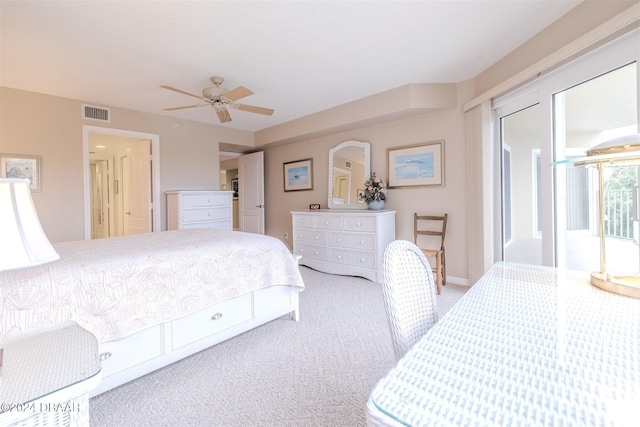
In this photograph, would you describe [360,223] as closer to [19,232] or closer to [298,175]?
[298,175]

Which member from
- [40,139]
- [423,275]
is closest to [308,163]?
[40,139]

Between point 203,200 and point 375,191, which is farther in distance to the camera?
point 203,200

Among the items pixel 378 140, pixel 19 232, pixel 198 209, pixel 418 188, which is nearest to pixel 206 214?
pixel 198 209

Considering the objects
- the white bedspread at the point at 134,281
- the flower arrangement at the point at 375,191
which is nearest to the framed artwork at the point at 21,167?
the white bedspread at the point at 134,281

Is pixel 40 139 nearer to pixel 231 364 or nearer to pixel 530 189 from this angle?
pixel 231 364

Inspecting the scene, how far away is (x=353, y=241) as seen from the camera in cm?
383

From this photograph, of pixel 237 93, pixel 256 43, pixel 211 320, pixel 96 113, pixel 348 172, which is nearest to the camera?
pixel 211 320

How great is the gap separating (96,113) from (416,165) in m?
4.43

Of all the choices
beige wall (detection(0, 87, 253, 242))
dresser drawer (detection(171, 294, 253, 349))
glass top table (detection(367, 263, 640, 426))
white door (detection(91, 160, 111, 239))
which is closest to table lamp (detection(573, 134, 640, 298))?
glass top table (detection(367, 263, 640, 426))

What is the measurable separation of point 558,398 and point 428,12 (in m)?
2.49

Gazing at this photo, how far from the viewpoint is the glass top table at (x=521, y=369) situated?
44 cm

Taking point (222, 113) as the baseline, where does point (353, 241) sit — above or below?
below

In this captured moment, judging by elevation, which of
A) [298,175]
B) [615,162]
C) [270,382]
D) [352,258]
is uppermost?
[298,175]

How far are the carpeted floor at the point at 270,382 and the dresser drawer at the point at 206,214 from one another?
256 centimetres
